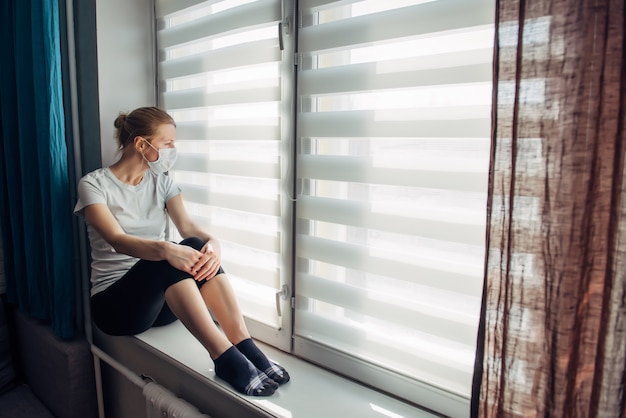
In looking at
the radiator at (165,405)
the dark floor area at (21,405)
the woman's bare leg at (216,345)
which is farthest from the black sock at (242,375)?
the dark floor area at (21,405)

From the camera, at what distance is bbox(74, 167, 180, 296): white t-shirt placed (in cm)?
162

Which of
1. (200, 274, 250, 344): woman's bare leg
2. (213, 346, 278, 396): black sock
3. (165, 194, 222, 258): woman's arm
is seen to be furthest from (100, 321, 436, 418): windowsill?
(165, 194, 222, 258): woman's arm

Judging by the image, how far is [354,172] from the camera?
4.11 feet

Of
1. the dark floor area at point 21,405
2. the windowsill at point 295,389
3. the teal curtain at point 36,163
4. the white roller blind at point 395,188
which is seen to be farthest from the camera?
the dark floor area at point 21,405

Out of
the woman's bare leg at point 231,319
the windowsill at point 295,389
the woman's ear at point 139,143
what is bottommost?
the windowsill at point 295,389

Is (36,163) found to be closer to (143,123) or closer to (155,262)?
(143,123)

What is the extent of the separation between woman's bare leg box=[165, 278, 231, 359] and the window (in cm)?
25

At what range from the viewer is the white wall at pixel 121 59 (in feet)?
6.03

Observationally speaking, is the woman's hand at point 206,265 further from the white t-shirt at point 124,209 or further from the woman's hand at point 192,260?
the white t-shirt at point 124,209

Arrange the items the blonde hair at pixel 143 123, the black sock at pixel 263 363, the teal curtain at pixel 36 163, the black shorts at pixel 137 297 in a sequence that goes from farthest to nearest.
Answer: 1. the teal curtain at pixel 36 163
2. the blonde hair at pixel 143 123
3. the black shorts at pixel 137 297
4. the black sock at pixel 263 363

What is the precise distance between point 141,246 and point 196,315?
29 cm

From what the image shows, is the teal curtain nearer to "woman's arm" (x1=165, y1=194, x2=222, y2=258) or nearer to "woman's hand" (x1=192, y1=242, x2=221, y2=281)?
"woman's arm" (x1=165, y1=194, x2=222, y2=258)

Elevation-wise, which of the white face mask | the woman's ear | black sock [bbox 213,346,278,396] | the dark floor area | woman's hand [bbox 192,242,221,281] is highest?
the woman's ear

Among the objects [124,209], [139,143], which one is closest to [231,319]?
[124,209]
